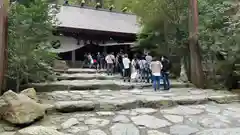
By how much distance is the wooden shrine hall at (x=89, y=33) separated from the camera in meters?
15.8

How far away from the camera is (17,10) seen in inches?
229

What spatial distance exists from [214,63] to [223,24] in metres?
1.75

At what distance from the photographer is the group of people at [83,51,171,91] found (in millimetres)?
7891

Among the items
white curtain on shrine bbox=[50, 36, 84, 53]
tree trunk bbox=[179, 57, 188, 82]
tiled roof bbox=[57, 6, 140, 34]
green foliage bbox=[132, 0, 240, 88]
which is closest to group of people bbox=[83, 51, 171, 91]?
tree trunk bbox=[179, 57, 188, 82]

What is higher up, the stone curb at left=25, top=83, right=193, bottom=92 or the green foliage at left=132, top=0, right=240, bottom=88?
the green foliage at left=132, top=0, right=240, bottom=88

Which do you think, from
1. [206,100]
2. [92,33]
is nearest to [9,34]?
[206,100]

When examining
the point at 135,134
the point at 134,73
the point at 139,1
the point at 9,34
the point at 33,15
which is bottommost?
the point at 135,134

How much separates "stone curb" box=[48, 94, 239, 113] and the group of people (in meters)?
2.30

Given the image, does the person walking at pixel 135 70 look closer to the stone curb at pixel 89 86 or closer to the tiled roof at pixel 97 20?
the stone curb at pixel 89 86

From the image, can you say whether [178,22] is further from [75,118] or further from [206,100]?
[75,118]

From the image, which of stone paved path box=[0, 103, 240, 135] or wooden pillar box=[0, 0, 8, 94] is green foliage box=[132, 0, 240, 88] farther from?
wooden pillar box=[0, 0, 8, 94]

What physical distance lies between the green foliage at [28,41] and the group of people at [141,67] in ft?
12.5

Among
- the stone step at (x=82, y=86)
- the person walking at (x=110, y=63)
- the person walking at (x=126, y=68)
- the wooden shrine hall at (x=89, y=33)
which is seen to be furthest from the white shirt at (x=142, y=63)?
the wooden shrine hall at (x=89, y=33)

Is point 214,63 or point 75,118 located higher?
point 214,63
